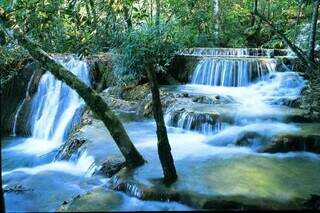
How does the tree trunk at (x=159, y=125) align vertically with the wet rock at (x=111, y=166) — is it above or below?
above

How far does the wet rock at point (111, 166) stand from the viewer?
28.2 feet

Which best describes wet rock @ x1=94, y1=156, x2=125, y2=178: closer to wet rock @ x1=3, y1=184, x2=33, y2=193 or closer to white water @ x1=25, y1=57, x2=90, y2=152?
wet rock @ x1=3, y1=184, x2=33, y2=193

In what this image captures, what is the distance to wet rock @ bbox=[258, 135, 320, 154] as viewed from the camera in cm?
976

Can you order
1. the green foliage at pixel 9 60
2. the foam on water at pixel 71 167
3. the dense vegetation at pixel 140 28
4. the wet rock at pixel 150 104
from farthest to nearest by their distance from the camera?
the green foliage at pixel 9 60
the wet rock at pixel 150 104
the foam on water at pixel 71 167
the dense vegetation at pixel 140 28

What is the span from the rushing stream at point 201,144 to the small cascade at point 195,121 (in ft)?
0.08

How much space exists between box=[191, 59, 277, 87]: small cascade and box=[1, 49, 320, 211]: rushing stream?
0.12 feet

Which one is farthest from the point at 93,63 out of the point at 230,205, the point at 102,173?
the point at 230,205

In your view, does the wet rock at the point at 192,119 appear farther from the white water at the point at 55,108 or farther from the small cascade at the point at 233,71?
the small cascade at the point at 233,71

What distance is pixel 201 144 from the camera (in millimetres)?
10727

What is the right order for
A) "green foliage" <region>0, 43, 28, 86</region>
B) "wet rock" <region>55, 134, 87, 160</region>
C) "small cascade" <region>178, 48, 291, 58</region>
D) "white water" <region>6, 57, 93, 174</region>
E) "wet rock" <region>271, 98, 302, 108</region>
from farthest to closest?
1. "small cascade" <region>178, 48, 291, 58</region>
2. "green foliage" <region>0, 43, 28, 86</region>
3. "white water" <region>6, 57, 93, 174</region>
4. "wet rock" <region>271, 98, 302, 108</region>
5. "wet rock" <region>55, 134, 87, 160</region>

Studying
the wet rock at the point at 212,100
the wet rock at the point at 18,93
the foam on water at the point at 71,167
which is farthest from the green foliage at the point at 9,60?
the wet rock at the point at 212,100

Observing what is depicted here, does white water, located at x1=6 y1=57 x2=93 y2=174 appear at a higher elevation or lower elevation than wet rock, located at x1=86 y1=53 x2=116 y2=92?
lower

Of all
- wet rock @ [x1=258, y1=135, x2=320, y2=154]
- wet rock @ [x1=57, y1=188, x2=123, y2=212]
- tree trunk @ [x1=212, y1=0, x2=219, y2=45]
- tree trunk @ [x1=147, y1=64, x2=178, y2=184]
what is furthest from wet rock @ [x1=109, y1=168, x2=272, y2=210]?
tree trunk @ [x1=212, y1=0, x2=219, y2=45]

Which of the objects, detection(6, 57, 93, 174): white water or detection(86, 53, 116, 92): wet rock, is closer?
detection(6, 57, 93, 174): white water
